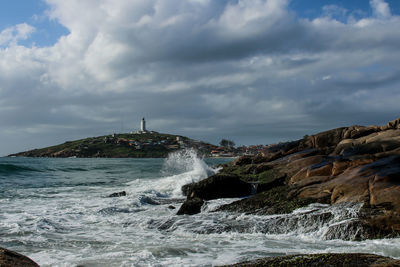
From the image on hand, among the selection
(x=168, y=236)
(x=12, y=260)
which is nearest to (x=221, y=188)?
(x=168, y=236)

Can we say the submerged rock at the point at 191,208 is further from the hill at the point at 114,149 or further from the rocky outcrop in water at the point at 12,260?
the hill at the point at 114,149

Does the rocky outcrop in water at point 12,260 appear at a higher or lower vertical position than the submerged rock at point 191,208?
higher

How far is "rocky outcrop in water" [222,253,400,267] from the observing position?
4.88m

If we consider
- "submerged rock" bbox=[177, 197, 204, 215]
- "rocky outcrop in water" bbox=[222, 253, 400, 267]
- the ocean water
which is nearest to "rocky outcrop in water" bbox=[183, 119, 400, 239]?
the ocean water

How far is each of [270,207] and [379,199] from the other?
372cm

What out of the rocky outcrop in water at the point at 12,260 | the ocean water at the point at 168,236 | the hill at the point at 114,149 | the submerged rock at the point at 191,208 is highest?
the hill at the point at 114,149

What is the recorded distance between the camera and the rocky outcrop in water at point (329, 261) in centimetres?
488

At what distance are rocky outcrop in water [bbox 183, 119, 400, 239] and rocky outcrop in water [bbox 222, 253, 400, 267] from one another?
4.70 m

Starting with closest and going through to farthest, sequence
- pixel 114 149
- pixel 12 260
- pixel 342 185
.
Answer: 1. pixel 12 260
2. pixel 342 185
3. pixel 114 149

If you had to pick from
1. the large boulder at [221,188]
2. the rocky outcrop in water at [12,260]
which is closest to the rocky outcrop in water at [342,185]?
the large boulder at [221,188]

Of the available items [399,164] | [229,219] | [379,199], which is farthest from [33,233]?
[399,164]

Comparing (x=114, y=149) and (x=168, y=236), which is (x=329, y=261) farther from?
(x=114, y=149)

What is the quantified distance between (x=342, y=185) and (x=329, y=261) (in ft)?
24.2

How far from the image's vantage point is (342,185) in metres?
11.9
